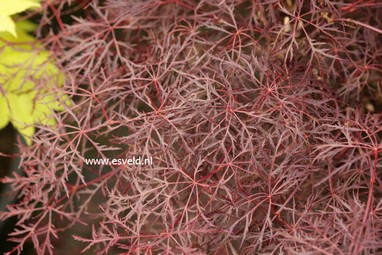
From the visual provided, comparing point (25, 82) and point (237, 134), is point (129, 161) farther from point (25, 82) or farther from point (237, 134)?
point (25, 82)

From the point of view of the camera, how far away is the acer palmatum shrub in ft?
2.58

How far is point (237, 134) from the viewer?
83 centimetres

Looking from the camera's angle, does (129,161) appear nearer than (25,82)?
Yes

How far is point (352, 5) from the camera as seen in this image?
0.94 meters

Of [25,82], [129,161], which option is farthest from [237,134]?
[25,82]

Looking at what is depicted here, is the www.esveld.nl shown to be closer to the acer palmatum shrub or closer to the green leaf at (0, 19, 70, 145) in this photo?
the acer palmatum shrub

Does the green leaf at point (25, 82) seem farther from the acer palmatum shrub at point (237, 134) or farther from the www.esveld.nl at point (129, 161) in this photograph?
the www.esveld.nl at point (129, 161)

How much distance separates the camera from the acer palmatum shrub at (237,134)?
787 millimetres

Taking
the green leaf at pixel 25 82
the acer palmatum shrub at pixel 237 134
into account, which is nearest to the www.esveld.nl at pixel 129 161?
the acer palmatum shrub at pixel 237 134

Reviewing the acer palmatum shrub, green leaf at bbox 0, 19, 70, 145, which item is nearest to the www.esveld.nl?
the acer palmatum shrub

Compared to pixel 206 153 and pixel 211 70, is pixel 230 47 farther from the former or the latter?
pixel 206 153

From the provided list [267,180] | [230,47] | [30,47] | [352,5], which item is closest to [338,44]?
[352,5]

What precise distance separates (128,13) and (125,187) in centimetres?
32

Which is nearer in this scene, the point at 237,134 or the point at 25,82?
the point at 237,134
